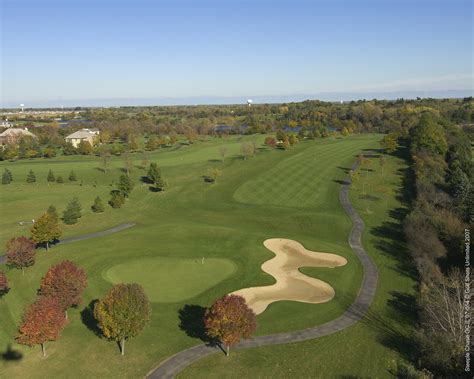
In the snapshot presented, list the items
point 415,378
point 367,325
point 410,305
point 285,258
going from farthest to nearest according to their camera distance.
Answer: point 285,258, point 410,305, point 367,325, point 415,378

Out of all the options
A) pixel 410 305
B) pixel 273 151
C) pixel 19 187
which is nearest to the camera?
pixel 410 305

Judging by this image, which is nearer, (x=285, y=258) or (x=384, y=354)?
(x=384, y=354)

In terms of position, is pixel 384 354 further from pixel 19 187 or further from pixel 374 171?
pixel 19 187

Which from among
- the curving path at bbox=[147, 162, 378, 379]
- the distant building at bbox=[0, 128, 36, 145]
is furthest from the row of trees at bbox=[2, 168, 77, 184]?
the curving path at bbox=[147, 162, 378, 379]

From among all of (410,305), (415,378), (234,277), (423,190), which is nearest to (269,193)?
(423,190)

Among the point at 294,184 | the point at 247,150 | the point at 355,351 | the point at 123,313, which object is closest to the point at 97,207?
the point at 294,184

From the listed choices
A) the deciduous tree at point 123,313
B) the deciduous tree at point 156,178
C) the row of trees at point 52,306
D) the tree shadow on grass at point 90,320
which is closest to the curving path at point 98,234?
the deciduous tree at point 156,178

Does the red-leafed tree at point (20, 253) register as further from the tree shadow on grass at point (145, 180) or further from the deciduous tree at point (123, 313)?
the tree shadow on grass at point (145, 180)

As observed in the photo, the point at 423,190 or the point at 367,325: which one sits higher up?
the point at 423,190
